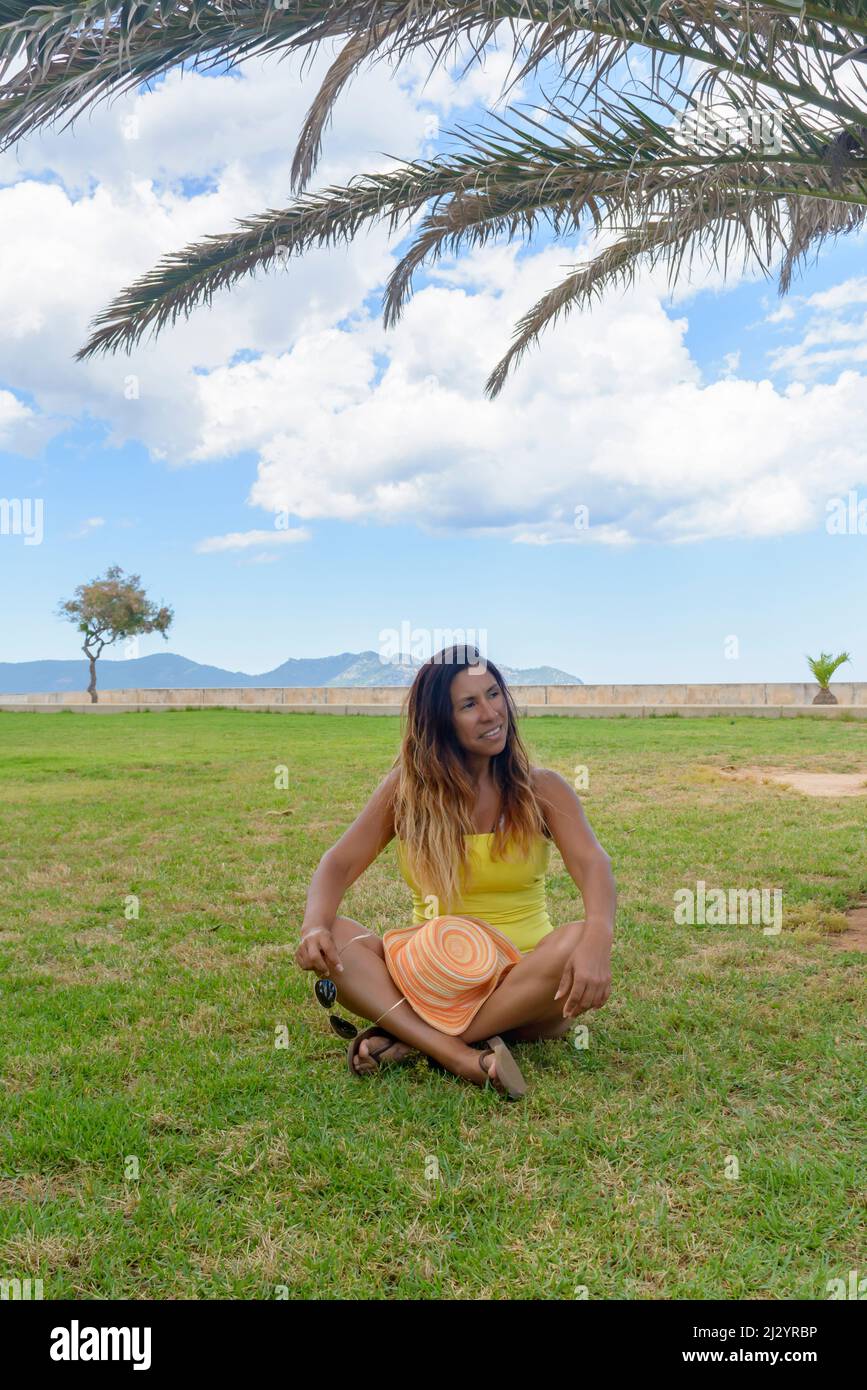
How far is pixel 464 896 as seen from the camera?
3.45 meters

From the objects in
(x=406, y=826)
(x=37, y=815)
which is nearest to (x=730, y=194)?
(x=406, y=826)

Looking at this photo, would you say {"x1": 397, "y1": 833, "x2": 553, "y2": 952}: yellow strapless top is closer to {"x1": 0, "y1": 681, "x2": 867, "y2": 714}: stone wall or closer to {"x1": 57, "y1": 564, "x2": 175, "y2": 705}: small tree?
{"x1": 0, "y1": 681, "x2": 867, "y2": 714}: stone wall

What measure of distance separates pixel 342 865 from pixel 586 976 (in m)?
0.89

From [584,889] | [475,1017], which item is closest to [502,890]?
[584,889]

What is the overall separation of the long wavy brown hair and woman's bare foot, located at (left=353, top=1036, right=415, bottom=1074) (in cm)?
46

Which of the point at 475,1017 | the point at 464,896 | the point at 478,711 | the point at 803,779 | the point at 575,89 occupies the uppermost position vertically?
the point at 575,89

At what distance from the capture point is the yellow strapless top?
342 cm

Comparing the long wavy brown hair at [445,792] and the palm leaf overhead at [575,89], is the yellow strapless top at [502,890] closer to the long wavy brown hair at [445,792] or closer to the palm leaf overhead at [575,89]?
the long wavy brown hair at [445,792]

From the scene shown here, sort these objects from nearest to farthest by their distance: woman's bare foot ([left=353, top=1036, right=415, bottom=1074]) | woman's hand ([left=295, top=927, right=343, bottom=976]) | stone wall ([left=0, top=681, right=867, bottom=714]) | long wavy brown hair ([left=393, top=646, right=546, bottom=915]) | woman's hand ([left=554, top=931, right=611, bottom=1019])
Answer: woman's hand ([left=554, top=931, right=611, bottom=1019])
woman's hand ([left=295, top=927, right=343, bottom=976])
woman's bare foot ([left=353, top=1036, right=415, bottom=1074])
long wavy brown hair ([left=393, top=646, right=546, bottom=915])
stone wall ([left=0, top=681, right=867, bottom=714])

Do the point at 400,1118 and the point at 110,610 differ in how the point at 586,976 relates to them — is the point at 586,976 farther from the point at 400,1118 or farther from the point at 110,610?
the point at 110,610

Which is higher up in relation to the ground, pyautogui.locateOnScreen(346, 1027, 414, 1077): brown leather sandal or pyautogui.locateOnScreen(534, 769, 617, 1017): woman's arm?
pyautogui.locateOnScreen(534, 769, 617, 1017): woman's arm

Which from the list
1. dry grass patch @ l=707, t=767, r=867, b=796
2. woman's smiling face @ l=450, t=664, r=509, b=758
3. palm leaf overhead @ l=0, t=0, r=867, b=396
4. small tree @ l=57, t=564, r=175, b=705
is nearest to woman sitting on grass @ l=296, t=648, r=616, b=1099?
woman's smiling face @ l=450, t=664, r=509, b=758
